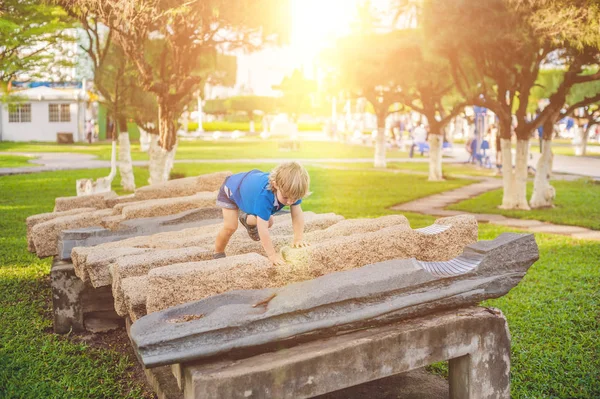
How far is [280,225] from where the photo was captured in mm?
5594

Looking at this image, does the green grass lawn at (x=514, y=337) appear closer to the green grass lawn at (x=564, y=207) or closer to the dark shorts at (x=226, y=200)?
the dark shorts at (x=226, y=200)

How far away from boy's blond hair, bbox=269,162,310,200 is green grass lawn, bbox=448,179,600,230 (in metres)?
8.40

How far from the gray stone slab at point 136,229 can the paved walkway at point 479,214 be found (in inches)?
255

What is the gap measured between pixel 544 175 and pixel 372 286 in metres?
11.6

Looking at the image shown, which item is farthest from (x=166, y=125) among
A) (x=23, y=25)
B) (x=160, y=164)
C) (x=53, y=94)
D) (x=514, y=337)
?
(x=53, y=94)

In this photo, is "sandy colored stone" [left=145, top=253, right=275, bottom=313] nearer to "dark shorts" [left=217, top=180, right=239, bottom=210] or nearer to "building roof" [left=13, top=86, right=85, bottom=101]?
"dark shorts" [left=217, top=180, right=239, bottom=210]

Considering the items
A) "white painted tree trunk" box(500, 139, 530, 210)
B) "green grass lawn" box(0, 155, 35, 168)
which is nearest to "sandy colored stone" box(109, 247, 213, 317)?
"white painted tree trunk" box(500, 139, 530, 210)

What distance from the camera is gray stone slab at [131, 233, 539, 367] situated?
10.0ft

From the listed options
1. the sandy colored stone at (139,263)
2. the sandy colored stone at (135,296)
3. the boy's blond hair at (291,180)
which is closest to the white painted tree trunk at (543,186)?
the boy's blond hair at (291,180)

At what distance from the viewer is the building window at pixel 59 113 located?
1697 inches

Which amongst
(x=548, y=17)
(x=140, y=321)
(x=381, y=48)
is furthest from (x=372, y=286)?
(x=381, y=48)

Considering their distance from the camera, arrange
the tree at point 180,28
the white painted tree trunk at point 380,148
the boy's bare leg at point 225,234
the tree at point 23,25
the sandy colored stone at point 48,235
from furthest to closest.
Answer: the white painted tree trunk at point 380,148 → the tree at point 23,25 → the tree at point 180,28 → the sandy colored stone at point 48,235 → the boy's bare leg at point 225,234

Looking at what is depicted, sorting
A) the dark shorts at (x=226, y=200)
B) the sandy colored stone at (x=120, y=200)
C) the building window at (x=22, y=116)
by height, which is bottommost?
the sandy colored stone at (x=120, y=200)

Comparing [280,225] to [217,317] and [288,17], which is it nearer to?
[217,317]
